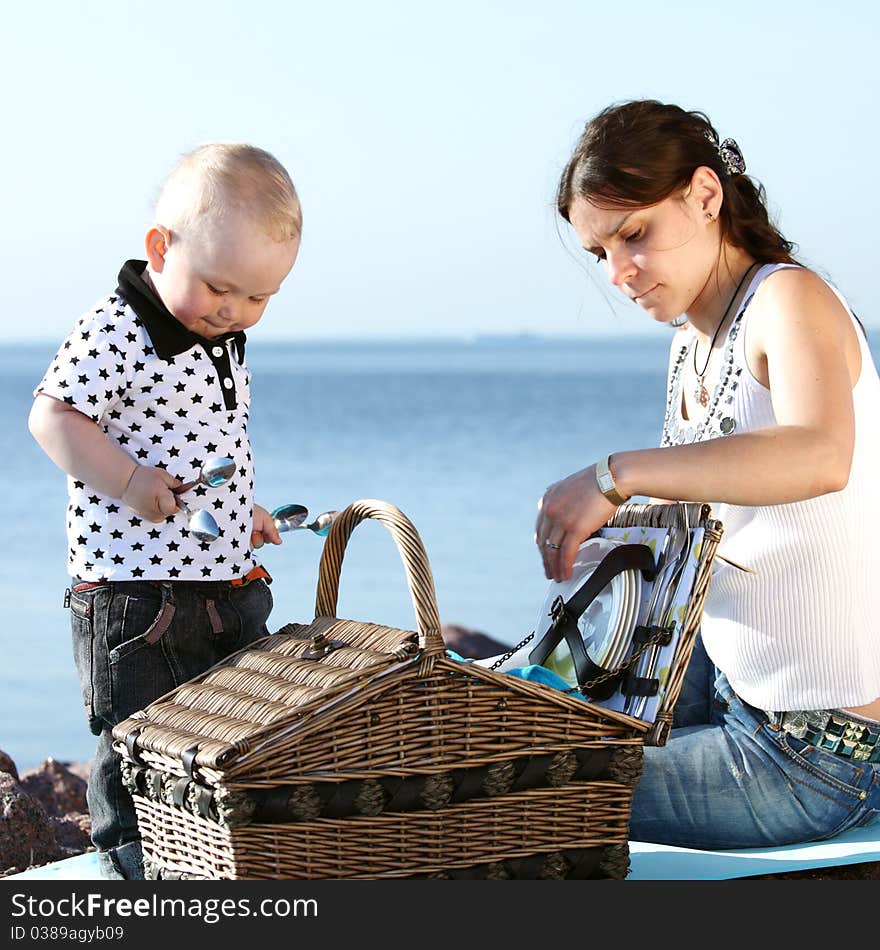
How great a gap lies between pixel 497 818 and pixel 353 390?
3647 cm

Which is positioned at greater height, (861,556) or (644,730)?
(861,556)

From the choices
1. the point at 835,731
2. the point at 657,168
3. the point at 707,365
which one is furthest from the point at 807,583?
the point at 657,168

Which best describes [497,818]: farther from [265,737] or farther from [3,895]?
[3,895]

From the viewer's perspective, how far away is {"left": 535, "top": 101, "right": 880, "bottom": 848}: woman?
293cm

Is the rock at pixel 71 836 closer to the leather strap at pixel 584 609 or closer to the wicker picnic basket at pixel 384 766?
the wicker picnic basket at pixel 384 766

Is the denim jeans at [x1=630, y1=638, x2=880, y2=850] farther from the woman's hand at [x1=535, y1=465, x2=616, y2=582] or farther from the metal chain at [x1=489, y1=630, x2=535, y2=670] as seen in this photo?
the woman's hand at [x1=535, y1=465, x2=616, y2=582]

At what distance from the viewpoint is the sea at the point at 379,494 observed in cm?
848

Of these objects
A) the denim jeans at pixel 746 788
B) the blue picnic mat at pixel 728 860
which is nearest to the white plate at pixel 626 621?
the denim jeans at pixel 746 788

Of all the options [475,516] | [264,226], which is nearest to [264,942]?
[264,226]

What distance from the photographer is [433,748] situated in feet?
7.95

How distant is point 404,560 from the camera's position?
2463 millimetres

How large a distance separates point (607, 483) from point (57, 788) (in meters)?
2.67

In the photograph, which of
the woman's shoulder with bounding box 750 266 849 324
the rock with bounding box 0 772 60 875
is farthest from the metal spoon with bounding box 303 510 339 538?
the rock with bounding box 0 772 60 875

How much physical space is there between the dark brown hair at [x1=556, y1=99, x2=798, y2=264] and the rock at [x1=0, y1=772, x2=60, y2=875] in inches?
78.7
